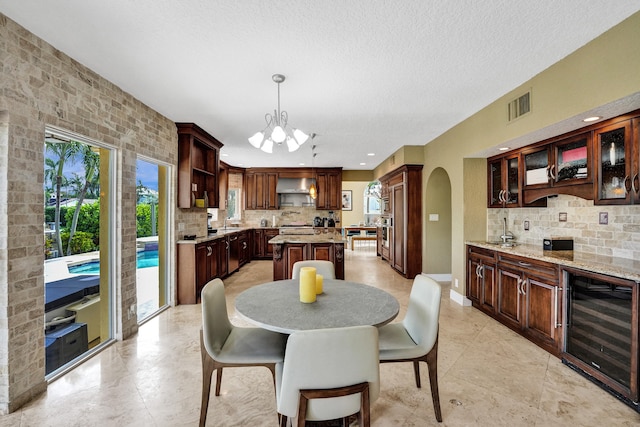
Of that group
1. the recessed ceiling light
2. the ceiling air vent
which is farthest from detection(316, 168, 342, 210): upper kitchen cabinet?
the recessed ceiling light

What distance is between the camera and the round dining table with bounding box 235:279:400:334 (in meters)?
1.60

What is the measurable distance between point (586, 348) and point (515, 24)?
2539mm

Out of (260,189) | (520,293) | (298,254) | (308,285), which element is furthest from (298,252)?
(260,189)

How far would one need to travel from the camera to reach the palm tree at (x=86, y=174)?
Result: 2758mm

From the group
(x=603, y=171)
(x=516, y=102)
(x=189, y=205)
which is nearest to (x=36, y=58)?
(x=189, y=205)

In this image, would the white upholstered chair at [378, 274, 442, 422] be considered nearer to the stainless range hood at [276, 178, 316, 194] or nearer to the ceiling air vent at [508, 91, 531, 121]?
the ceiling air vent at [508, 91, 531, 121]

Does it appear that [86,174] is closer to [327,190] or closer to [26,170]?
[26,170]

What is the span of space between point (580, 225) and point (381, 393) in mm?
2680

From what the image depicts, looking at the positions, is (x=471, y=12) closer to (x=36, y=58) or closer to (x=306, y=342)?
(x=306, y=342)

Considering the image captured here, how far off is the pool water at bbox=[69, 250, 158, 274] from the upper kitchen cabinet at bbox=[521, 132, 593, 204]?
4.63 metres

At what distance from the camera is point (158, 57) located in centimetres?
249

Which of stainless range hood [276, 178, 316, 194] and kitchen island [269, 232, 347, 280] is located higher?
stainless range hood [276, 178, 316, 194]

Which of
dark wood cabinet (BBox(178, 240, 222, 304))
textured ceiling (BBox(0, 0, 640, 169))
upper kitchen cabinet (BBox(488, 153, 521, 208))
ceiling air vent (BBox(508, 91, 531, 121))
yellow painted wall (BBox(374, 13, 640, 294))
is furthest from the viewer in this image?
dark wood cabinet (BBox(178, 240, 222, 304))

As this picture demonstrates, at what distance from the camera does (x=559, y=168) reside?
2.99 m
